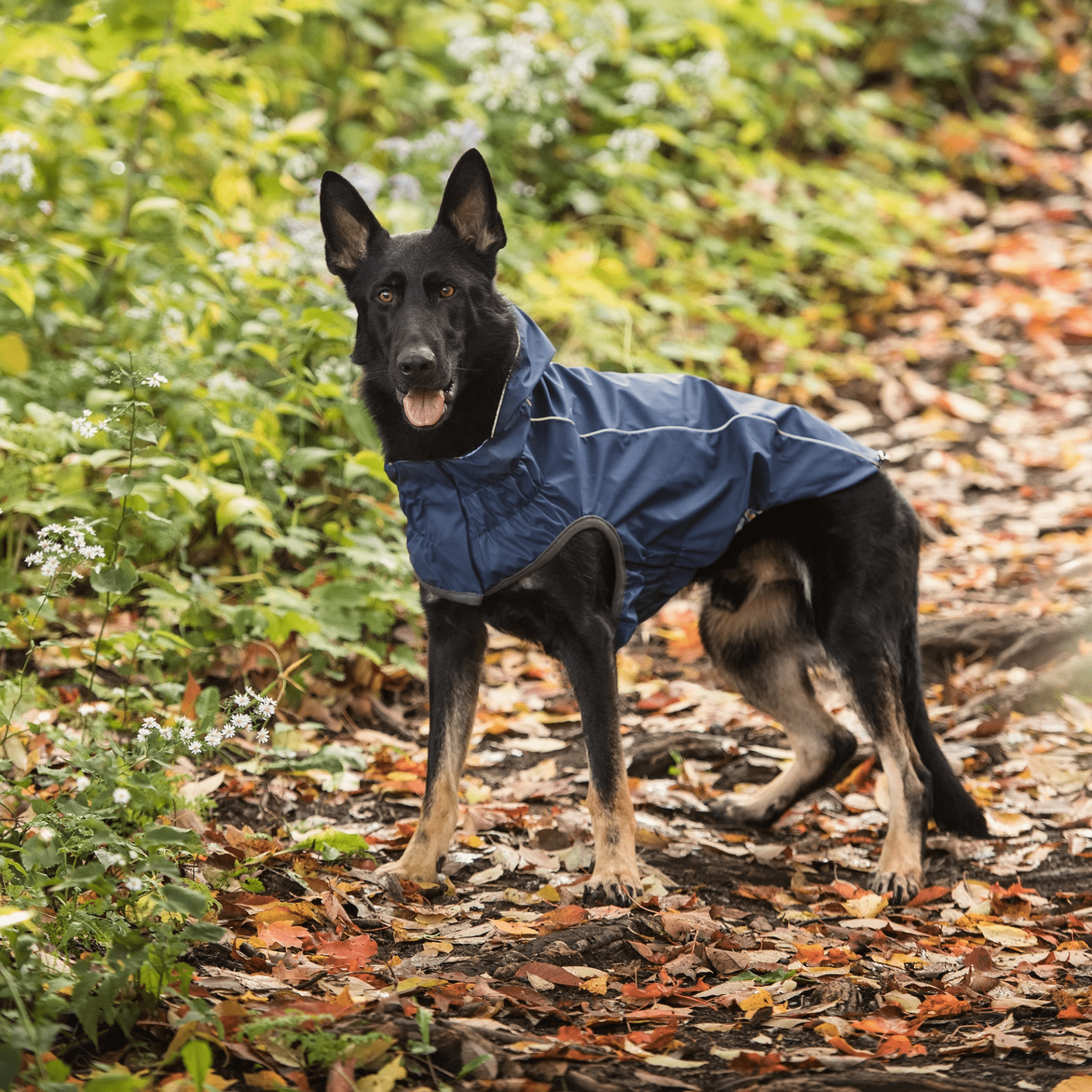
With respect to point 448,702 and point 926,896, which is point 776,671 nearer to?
point 926,896

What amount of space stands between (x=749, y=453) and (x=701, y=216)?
17.6 feet

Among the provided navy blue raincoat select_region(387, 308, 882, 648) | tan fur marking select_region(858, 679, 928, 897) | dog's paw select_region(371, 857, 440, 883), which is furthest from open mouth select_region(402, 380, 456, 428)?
tan fur marking select_region(858, 679, 928, 897)

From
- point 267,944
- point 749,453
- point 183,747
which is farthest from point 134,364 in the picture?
point 749,453

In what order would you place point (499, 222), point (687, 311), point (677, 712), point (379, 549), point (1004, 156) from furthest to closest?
point (1004, 156), point (687, 311), point (677, 712), point (379, 549), point (499, 222)

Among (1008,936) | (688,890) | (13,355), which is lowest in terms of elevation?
(688,890)

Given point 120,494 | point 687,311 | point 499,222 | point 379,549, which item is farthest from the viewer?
point 687,311

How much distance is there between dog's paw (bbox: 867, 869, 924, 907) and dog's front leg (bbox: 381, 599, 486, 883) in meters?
1.43

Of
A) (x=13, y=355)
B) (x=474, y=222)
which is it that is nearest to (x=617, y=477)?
(x=474, y=222)

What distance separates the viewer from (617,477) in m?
3.49

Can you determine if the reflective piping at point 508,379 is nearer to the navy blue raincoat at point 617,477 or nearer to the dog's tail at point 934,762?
the navy blue raincoat at point 617,477

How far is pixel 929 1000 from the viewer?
2.63 metres

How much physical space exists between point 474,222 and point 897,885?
2607 millimetres

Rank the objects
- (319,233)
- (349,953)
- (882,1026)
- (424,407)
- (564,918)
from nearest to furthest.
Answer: (882,1026), (349,953), (564,918), (424,407), (319,233)

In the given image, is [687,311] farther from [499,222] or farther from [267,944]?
[267,944]
